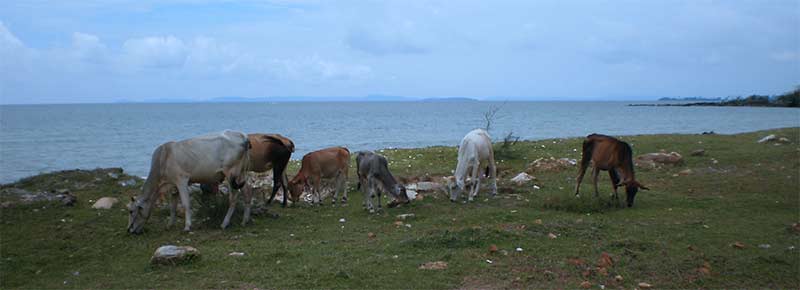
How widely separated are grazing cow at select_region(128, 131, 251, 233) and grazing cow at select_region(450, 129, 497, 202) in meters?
5.23

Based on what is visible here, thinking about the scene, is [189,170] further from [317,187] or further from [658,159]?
[658,159]

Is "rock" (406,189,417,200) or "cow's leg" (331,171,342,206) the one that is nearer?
"rock" (406,189,417,200)

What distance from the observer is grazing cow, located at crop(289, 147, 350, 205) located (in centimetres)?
1598

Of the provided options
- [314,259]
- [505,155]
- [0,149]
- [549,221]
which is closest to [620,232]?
[549,221]

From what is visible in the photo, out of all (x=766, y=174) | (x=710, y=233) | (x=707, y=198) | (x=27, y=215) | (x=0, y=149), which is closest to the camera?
(x=710, y=233)

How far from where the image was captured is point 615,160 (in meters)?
14.8

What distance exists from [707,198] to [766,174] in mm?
4219

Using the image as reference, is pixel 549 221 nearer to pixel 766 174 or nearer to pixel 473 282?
pixel 473 282

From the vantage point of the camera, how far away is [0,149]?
43.1 meters

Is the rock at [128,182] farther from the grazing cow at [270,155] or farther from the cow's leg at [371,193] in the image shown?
the cow's leg at [371,193]

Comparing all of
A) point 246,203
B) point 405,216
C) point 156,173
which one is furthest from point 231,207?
point 405,216

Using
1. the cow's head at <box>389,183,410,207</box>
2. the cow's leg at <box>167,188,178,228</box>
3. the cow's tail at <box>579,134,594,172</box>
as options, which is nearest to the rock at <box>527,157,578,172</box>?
the cow's tail at <box>579,134,594,172</box>

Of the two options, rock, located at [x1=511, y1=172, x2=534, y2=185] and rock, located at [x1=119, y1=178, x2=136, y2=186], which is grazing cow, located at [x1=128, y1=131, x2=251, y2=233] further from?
rock, located at [x1=511, y1=172, x2=534, y2=185]

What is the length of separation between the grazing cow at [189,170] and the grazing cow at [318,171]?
253cm
